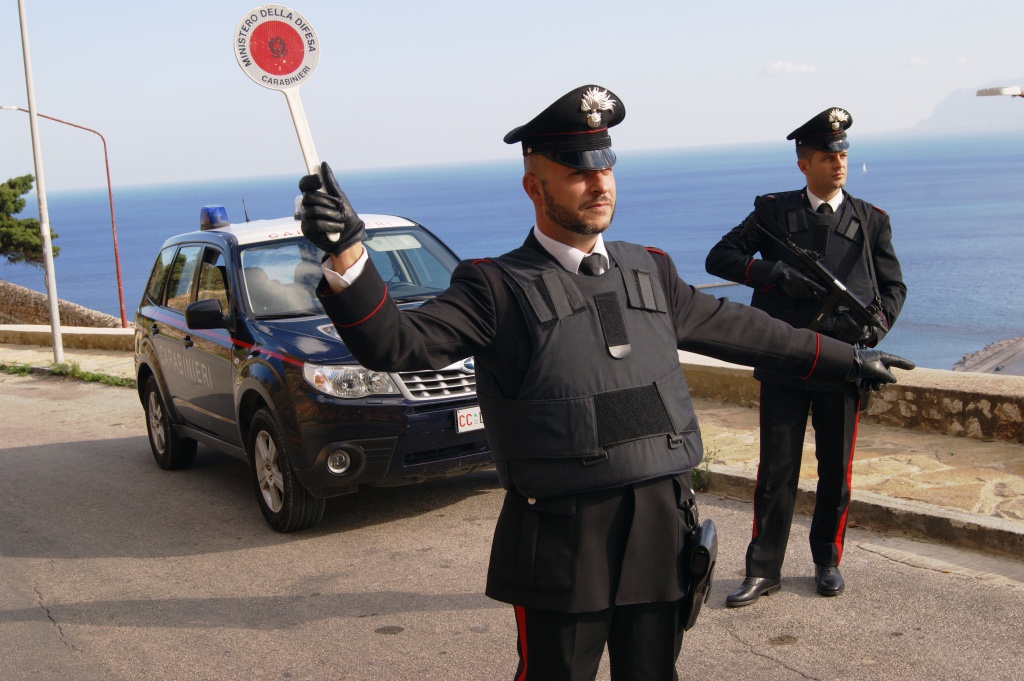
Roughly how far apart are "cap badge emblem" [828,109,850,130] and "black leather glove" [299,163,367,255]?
3111 mm

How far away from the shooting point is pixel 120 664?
4.71 m

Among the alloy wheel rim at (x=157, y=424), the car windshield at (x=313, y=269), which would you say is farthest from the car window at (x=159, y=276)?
the car windshield at (x=313, y=269)

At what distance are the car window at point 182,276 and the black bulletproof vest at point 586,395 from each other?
5496 mm

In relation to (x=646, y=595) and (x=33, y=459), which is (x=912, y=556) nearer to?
(x=646, y=595)

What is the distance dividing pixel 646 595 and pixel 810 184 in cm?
Answer: 273

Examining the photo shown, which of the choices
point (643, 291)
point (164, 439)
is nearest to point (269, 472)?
point (164, 439)

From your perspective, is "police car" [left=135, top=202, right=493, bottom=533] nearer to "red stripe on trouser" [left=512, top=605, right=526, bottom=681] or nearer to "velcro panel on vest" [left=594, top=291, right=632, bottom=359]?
"red stripe on trouser" [left=512, top=605, right=526, bottom=681]

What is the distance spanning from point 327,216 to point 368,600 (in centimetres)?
329

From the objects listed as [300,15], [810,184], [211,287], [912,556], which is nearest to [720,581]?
[912,556]

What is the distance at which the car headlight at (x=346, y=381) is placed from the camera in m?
6.22

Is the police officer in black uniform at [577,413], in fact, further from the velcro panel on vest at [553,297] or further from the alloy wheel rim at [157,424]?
the alloy wheel rim at [157,424]

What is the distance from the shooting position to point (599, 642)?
2.94m

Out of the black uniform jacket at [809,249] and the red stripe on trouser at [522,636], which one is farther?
→ the black uniform jacket at [809,249]

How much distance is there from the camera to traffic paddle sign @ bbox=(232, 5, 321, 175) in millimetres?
3520
